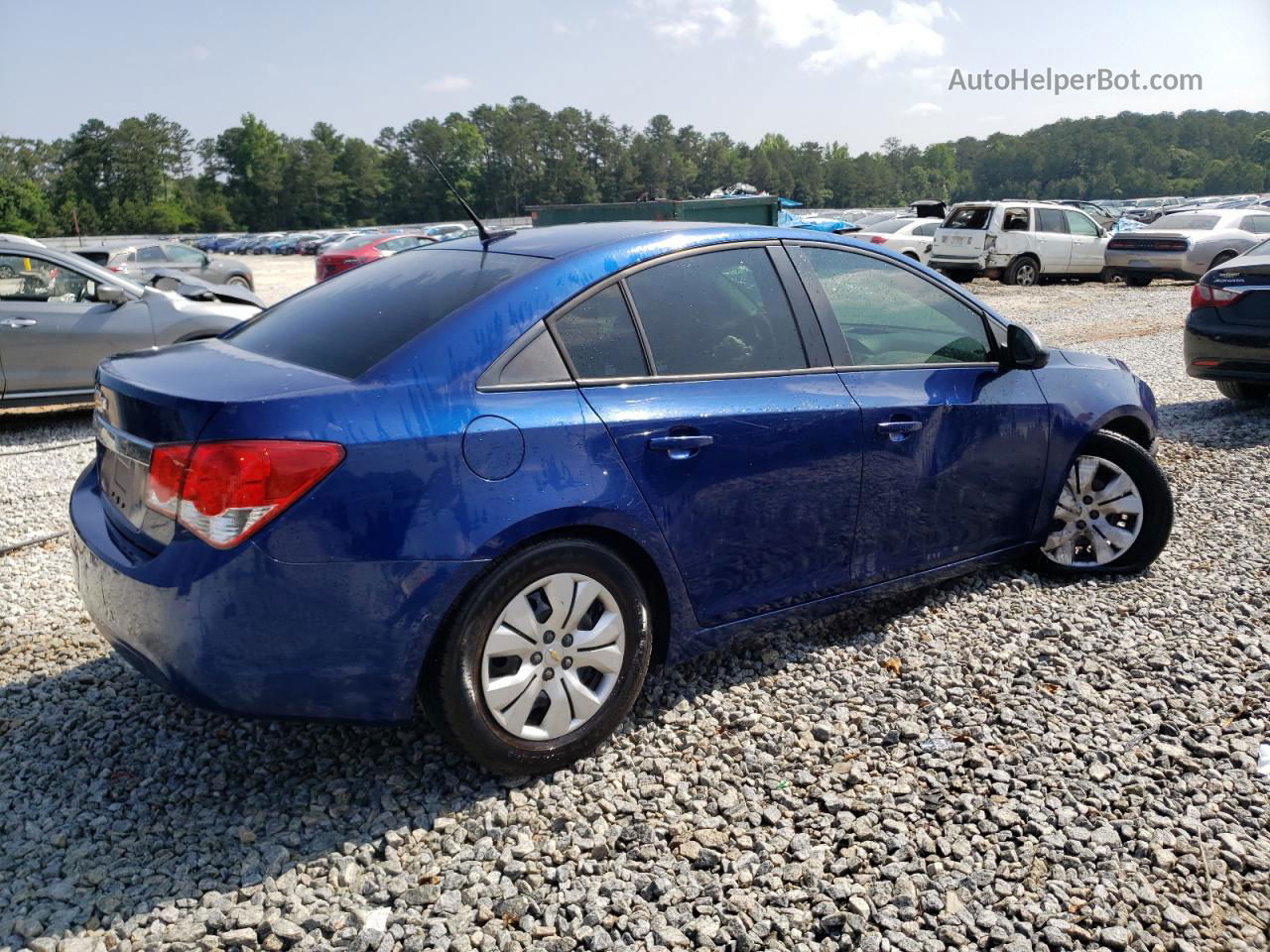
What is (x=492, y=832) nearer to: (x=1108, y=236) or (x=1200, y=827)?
(x=1200, y=827)

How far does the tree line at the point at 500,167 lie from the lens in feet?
398

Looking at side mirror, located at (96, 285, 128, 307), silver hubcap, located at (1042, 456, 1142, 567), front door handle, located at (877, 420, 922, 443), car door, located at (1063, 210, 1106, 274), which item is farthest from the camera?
car door, located at (1063, 210, 1106, 274)

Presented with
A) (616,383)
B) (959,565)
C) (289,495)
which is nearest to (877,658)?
(959,565)

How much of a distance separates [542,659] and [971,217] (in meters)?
20.4

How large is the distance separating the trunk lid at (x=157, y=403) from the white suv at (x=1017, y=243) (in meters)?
20.0

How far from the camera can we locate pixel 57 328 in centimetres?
838

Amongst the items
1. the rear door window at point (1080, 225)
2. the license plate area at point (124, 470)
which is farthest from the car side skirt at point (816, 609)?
the rear door window at point (1080, 225)

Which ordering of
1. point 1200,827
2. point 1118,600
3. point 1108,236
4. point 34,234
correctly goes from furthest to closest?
1. point 34,234
2. point 1108,236
3. point 1118,600
4. point 1200,827

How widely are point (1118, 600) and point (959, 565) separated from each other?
0.82 m

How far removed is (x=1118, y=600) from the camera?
14.2 feet

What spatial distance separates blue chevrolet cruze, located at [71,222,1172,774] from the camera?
102 inches

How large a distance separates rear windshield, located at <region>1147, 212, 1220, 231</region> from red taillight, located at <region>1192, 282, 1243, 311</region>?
47.3ft

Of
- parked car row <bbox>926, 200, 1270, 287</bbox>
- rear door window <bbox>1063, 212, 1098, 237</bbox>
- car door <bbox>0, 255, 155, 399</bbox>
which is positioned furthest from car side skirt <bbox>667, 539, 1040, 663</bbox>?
rear door window <bbox>1063, 212, 1098, 237</bbox>

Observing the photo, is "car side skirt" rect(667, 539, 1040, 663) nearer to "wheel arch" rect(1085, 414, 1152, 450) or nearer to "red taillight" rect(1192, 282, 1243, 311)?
"wheel arch" rect(1085, 414, 1152, 450)
